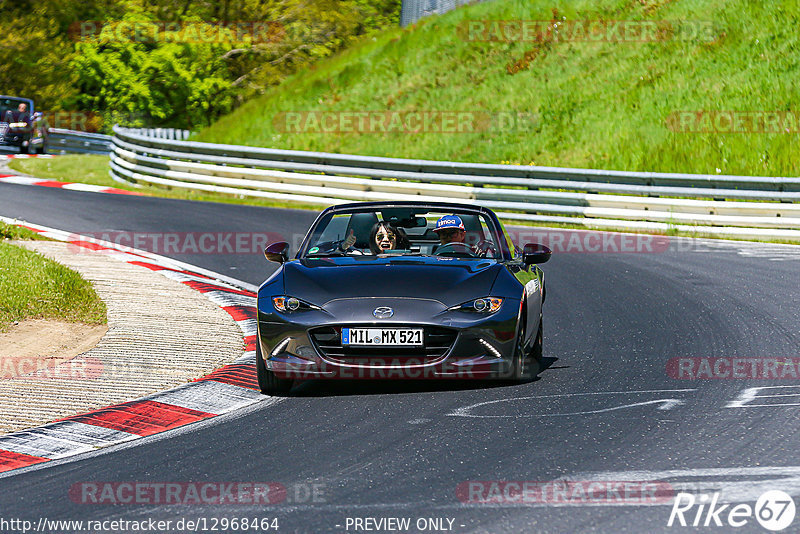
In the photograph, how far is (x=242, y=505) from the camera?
5.09 meters

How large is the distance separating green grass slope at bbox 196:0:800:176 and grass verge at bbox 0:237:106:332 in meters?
15.1

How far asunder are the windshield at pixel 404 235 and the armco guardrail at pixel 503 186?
1051cm

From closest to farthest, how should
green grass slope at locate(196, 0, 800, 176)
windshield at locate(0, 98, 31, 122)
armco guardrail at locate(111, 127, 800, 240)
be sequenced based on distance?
armco guardrail at locate(111, 127, 800, 240), green grass slope at locate(196, 0, 800, 176), windshield at locate(0, 98, 31, 122)

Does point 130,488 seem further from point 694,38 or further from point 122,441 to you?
point 694,38

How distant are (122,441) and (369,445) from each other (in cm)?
142

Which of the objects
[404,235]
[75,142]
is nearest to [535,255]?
[404,235]

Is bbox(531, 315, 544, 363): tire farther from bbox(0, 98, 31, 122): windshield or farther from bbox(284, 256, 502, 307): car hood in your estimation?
bbox(0, 98, 31, 122): windshield

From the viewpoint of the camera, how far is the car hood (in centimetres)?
755

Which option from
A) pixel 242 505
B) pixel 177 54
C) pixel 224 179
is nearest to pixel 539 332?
pixel 242 505

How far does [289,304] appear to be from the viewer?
759 centimetres

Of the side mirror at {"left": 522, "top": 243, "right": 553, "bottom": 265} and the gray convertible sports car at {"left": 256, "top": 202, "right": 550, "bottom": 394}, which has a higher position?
the side mirror at {"left": 522, "top": 243, "right": 553, "bottom": 265}

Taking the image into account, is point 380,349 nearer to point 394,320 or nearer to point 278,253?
point 394,320

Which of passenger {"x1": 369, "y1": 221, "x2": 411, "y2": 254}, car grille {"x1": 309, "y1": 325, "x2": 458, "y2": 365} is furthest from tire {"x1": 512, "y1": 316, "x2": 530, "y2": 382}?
passenger {"x1": 369, "y1": 221, "x2": 411, "y2": 254}

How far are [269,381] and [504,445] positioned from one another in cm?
212
